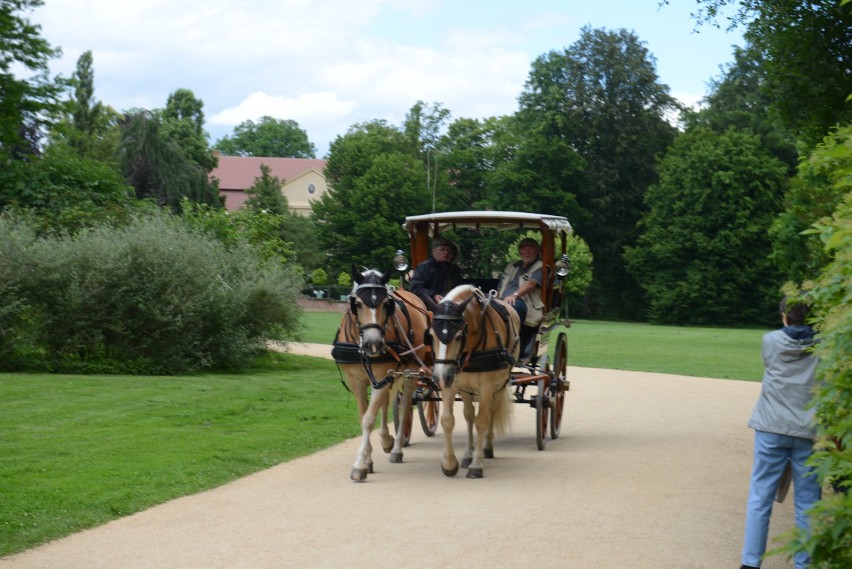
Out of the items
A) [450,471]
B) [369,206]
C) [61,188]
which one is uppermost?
[369,206]


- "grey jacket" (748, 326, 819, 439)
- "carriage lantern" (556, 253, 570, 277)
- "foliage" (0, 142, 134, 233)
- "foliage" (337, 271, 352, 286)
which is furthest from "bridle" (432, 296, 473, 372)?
"foliage" (337, 271, 352, 286)

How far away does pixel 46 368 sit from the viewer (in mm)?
21188

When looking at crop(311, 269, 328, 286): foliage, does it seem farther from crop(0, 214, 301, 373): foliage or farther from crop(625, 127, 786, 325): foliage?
crop(0, 214, 301, 373): foliage

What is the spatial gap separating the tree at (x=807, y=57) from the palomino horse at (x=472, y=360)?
525 centimetres

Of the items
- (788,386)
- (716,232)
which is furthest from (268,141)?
(788,386)

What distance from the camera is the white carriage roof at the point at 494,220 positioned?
41.9ft

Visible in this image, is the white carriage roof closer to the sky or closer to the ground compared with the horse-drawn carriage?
closer to the sky

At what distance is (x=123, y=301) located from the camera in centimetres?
2114

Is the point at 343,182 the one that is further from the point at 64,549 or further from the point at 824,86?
the point at 64,549

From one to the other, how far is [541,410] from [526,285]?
144 cm

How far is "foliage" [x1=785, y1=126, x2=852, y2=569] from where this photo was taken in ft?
12.6

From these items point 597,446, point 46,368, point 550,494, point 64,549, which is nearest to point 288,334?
Answer: point 46,368

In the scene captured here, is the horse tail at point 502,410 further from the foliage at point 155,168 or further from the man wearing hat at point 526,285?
the foliage at point 155,168

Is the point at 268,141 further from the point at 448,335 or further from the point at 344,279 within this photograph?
the point at 448,335
